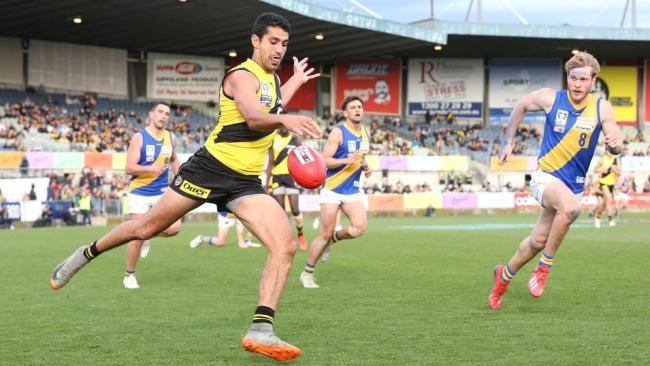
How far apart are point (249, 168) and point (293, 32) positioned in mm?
40931

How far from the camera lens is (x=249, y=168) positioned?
21.9 feet

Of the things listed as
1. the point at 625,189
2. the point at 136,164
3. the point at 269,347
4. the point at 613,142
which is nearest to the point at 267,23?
the point at 269,347

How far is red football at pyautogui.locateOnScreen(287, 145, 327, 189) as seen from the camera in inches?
251

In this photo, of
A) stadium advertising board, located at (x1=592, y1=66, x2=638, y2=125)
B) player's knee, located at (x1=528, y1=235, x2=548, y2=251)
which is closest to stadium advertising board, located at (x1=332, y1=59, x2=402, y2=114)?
stadium advertising board, located at (x1=592, y1=66, x2=638, y2=125)

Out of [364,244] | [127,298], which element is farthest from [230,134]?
[364,244]

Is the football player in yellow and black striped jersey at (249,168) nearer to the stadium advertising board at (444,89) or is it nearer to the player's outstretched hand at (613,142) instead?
the player's outstretched hand at (613,142)

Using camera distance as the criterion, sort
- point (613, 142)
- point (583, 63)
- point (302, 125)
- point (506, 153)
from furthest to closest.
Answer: point (506, 153), point (583, 63), point (613, 142), point (302, 125)

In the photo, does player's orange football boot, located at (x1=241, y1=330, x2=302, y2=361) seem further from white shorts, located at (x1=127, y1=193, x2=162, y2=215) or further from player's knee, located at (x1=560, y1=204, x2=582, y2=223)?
white shorts, located at (x1=127, y1=193, x2=162, y2=215)

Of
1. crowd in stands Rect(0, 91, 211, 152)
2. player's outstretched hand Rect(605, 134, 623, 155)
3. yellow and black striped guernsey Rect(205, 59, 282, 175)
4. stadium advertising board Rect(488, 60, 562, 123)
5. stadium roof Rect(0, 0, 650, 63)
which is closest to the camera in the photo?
yellow and black striped guernsey Rect(205, 59, 282, 175)

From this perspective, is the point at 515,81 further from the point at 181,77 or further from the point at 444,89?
the point at 181,77

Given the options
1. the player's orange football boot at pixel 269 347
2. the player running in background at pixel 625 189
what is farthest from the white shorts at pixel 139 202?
the player running in background at pixel 625 189

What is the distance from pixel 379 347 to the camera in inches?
256

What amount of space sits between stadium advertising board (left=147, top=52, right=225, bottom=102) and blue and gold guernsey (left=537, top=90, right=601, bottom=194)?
143 ft

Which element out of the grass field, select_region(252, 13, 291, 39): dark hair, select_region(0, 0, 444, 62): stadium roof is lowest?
the grass field
